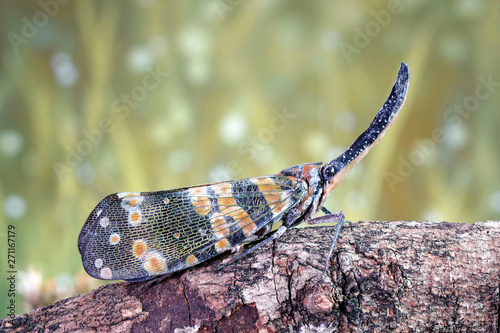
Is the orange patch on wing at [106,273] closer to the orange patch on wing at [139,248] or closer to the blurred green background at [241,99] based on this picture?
the orange patch on wing at [139,248]

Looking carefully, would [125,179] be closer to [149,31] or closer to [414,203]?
[149,31]

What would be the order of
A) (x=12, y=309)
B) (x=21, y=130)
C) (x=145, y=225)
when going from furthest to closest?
1. (x=21, y=130)
2. (x=12, y=309)
3. (x=145, y=225)

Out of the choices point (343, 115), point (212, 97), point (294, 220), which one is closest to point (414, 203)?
point (343, 115)

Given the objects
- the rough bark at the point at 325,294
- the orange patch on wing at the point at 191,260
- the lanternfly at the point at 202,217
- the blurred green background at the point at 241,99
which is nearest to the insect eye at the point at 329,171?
the lanternfly at the point at 202,217

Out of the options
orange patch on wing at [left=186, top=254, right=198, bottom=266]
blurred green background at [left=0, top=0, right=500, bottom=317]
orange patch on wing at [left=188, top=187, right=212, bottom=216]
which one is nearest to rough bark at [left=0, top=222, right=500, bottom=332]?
orange patch on wing at [left=186, top=254, right=198, bottom=266]

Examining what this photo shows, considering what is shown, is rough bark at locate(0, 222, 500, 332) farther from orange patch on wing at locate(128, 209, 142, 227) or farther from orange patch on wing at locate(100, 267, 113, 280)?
orange patch on wing at locate(128, 209, 142, 227)

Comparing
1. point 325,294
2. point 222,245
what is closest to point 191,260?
point 222,245
